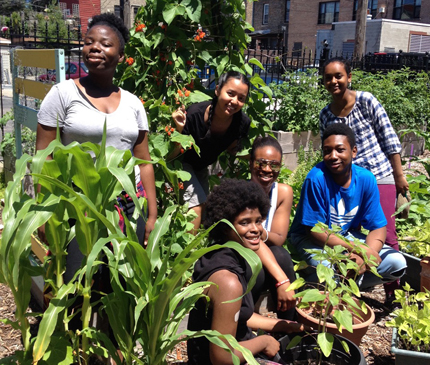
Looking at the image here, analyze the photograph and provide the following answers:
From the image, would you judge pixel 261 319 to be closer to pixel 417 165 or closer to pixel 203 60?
pixel 203 60

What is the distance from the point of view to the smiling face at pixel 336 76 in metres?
3.60

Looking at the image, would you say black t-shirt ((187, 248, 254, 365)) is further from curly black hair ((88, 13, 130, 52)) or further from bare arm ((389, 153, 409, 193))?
bare arm ((389, 153, 409, 193))

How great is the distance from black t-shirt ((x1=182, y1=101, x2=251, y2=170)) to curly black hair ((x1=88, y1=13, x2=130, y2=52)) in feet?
2.48

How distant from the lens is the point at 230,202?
2.35 meters

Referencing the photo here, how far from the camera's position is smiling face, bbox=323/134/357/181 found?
3.20m

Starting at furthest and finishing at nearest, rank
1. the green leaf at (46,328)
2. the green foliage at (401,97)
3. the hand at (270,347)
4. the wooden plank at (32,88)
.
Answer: the green foliage at (401,97)
the wooden plank at (32,88)
the hand at (270,347)
the green leaf at (46,328)

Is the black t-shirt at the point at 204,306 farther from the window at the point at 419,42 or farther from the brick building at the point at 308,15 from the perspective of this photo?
Result: the window at the point at 419,42

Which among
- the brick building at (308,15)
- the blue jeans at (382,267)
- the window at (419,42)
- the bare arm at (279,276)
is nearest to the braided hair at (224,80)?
the bare arm at (279,276)

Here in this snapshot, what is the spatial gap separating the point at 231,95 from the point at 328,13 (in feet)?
126

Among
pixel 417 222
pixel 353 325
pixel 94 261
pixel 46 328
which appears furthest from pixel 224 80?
pixel 417 222

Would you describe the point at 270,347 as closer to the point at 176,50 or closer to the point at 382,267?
the point at 382,267

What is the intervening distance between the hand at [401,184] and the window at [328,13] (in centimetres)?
3679

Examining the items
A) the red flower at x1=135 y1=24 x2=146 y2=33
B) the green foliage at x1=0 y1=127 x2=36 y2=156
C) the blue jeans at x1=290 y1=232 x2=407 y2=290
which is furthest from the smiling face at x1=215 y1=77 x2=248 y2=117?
the green foliage at x1=0 y1=127 x2=36 y2=156

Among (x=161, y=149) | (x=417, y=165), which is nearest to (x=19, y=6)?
(x=417, y=165)
